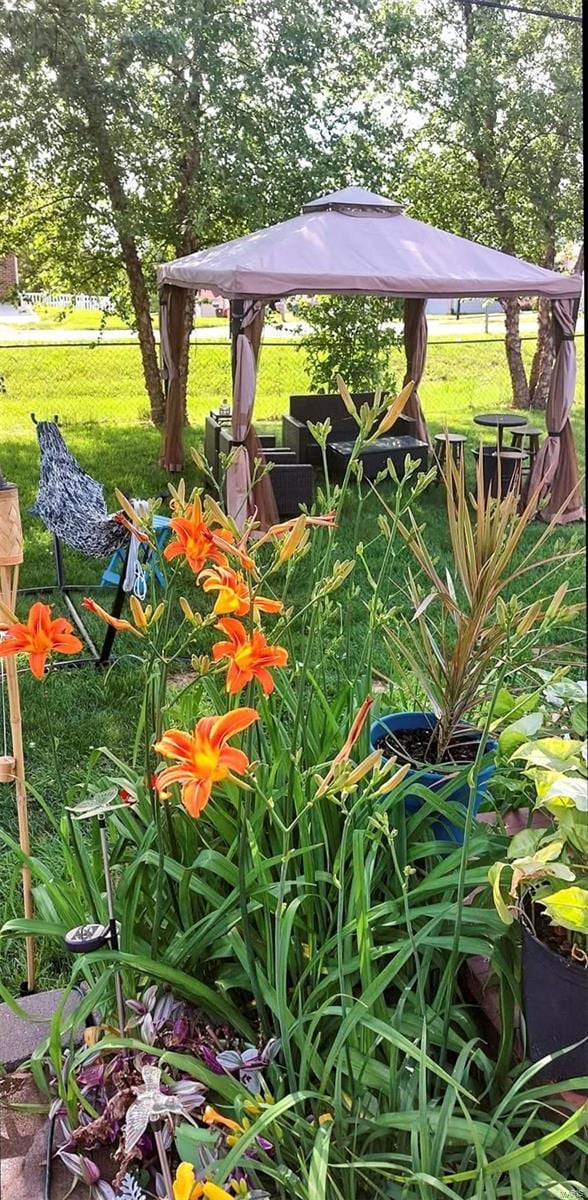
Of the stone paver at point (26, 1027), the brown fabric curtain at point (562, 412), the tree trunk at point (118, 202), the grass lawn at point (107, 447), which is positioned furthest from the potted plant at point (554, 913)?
the tree trunk at point (118, 202)

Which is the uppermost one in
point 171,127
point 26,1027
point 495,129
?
point 495,129

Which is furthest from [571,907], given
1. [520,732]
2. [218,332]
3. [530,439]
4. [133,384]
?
[218,332]

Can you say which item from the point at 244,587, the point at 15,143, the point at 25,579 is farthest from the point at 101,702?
the point at 15,143

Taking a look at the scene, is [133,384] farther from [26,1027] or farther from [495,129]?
[26,1027]

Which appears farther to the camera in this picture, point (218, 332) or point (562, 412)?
point (218, 332)

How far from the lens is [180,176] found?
8555 millimetres

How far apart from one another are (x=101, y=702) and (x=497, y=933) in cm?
234

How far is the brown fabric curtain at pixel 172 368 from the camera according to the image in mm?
7543

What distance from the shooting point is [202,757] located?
0.95 meters

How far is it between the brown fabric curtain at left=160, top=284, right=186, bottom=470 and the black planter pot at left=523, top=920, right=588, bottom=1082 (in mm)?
6711

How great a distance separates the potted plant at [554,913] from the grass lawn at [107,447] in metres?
0.46

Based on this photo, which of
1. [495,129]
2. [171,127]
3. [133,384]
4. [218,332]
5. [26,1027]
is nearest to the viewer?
[26,1027]

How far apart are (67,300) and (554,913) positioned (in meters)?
9.13

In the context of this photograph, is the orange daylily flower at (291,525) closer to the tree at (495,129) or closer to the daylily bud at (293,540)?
the daylily bud at (293,540)
